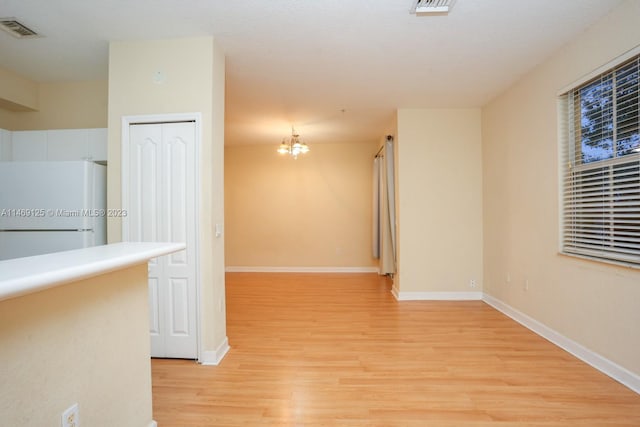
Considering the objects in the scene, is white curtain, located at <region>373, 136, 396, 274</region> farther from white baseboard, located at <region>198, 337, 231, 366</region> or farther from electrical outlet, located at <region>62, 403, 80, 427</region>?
electrical outlet, located at <region>62, 403, 80, 427</region>

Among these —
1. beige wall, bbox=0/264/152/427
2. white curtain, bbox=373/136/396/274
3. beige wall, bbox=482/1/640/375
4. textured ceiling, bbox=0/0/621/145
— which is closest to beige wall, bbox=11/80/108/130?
textured ceiling, bbox=0/0/621/145

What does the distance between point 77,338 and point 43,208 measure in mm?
1990

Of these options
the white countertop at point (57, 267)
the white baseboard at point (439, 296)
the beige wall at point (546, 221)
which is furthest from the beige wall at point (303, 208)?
the white countertop at point (57, 267)

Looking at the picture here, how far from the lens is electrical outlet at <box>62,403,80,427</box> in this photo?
1117 millimetres

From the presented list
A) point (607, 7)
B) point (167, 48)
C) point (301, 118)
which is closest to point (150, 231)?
point (167, 48)

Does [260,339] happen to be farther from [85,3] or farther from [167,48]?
[85,3]

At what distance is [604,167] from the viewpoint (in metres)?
2.35

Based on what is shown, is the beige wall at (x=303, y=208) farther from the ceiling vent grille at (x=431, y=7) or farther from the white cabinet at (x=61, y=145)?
the ceiling vent grille at (x=431, y=7)

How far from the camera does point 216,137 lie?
2580 mm

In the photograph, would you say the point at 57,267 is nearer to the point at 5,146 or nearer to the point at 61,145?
the point at 61,145

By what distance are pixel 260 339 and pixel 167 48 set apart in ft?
9.06

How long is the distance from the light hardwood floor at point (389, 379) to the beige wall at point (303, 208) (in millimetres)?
2815

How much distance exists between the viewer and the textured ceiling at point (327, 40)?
2154 mm

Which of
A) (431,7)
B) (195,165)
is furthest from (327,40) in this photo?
(195,165)
